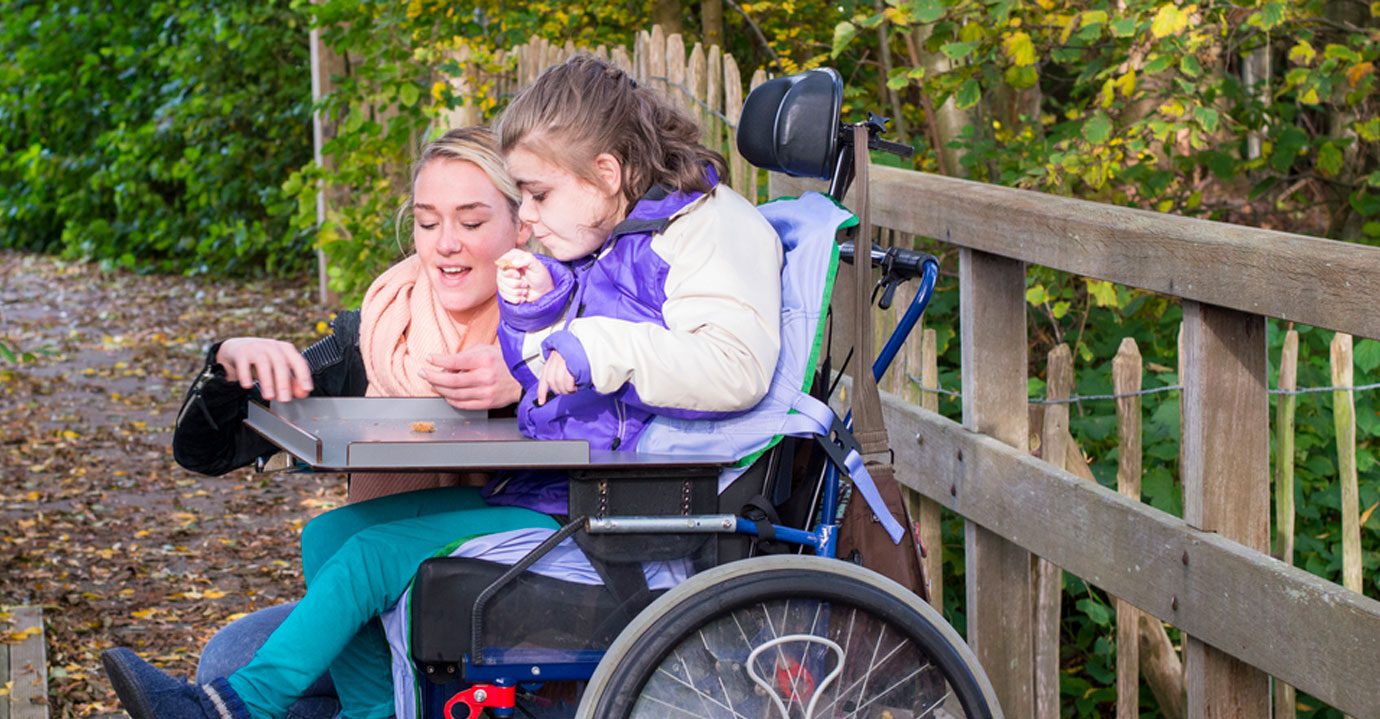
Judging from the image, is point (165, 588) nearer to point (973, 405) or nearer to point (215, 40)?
point (973, 405)

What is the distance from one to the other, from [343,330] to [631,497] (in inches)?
32.2

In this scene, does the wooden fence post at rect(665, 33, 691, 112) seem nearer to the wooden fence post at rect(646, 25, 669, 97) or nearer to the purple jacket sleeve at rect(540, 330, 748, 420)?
the wooden fence post at rect(646, 25, 669, 97)

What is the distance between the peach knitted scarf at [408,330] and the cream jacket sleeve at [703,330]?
1.84 feet

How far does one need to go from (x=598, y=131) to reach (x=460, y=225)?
38 cm

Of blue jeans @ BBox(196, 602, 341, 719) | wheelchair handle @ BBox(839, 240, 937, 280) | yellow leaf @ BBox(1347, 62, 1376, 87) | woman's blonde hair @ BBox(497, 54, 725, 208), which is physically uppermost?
yellow leaf @ BBox(1347, 62, 1376, 87)

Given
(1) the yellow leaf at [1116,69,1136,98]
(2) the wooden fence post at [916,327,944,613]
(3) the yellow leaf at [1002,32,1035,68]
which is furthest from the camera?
(3) the yellow leaf at [1002,32,1035,68]

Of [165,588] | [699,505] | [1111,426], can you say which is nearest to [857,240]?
[699,505]

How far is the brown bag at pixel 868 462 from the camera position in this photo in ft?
8.46

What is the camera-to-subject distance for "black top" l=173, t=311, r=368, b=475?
274 centimetres

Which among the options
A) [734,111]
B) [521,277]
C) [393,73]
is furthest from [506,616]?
[393,73]

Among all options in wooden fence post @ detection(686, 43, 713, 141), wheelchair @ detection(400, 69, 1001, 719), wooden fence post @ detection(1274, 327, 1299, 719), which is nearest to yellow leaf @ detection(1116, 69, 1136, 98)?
wooden fence post @ detection(686, 43, 713, 141)

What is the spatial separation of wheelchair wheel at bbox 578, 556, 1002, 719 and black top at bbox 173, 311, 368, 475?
805 millimetres

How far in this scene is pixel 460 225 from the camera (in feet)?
9.32

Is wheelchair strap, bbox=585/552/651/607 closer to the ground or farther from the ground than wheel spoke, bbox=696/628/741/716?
farther from the ground
